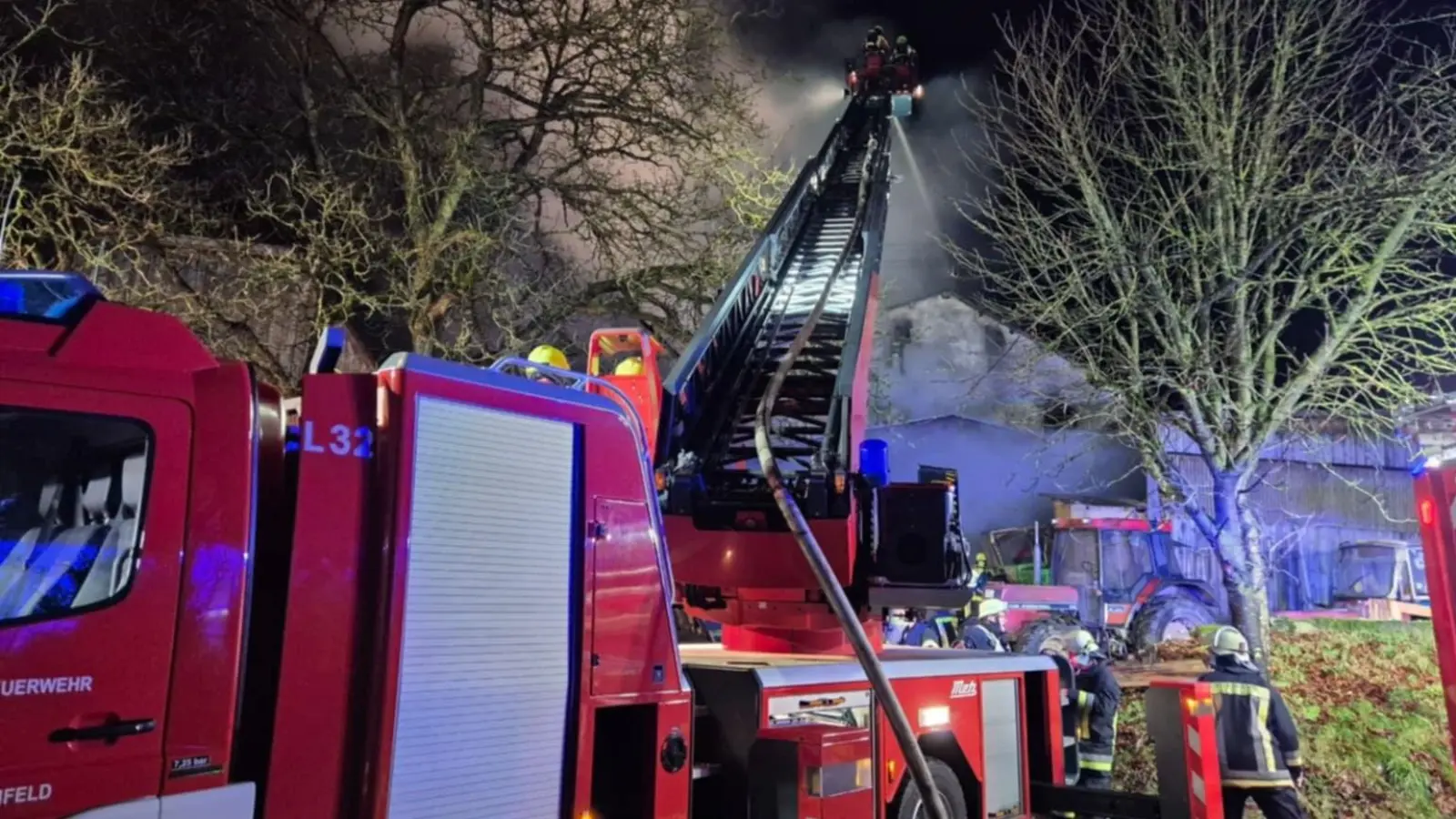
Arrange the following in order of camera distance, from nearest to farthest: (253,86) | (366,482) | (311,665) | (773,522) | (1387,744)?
(311,665), (366,482), (773,522), (1387,744), (253,86)

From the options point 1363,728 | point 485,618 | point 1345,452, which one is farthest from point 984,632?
point 1345,452

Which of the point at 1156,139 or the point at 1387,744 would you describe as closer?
the point at 1387,744

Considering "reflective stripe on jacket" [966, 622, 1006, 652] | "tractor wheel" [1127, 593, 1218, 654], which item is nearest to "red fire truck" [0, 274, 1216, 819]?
"reflective stripe on jacket" [966, 622, 1006, 652]

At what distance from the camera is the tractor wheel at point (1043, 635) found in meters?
13.0

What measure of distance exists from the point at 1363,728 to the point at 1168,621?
14.4 feet

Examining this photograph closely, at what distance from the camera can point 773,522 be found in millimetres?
5711

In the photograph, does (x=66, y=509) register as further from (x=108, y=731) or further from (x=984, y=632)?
(x=984, y=632)

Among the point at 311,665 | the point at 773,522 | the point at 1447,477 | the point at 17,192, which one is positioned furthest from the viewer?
the point at 17,192

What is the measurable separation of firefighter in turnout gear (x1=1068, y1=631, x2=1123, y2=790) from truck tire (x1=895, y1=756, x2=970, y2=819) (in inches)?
93.0

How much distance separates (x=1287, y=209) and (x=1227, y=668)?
252 inches

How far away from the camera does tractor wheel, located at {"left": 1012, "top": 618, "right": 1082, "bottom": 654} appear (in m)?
13.0

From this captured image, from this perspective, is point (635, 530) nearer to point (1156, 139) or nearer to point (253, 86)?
point (1156, 139)

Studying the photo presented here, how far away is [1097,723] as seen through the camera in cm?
779

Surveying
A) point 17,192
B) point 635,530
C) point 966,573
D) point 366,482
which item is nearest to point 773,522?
point 966,573
